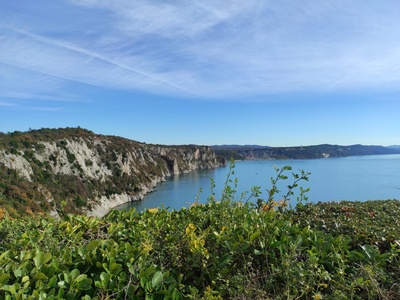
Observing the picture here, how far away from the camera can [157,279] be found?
2.17 m

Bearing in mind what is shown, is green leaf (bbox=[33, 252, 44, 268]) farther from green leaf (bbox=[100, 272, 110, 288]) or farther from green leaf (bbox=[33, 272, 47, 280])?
green leaf (bbox=[100, 272, 110, 288])

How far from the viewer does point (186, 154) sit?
486 ft

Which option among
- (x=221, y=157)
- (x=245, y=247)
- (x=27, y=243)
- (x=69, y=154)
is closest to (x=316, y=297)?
(x=245, y=247)

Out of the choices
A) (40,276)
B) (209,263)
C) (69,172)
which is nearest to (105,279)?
(40,276)

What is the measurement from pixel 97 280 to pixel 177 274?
2.00 ft

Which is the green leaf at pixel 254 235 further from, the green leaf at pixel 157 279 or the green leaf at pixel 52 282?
the green leaf at pixel 52 282

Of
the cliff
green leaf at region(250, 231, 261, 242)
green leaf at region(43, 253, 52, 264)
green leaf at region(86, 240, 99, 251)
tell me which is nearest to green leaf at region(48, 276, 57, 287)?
green leaf at region(43, 253, 52, 264)

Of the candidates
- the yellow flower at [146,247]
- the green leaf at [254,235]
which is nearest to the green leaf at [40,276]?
the yellow flower at [146,247]

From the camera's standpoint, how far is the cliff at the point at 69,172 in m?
45.2

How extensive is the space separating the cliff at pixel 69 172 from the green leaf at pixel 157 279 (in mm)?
37207

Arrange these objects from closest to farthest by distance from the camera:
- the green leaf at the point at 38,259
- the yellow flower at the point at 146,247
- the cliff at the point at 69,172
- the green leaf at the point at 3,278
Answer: the green leaf at the point at 3,278 < the green leaf at the point at 38,259 < the yellow flower at the point at 146,247 < the cliff at the point at 69,172

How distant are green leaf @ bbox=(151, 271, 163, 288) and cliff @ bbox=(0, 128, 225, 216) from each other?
37.2 m

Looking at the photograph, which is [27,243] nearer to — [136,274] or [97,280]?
[97,280]

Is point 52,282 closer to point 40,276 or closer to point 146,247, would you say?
point 40,276
